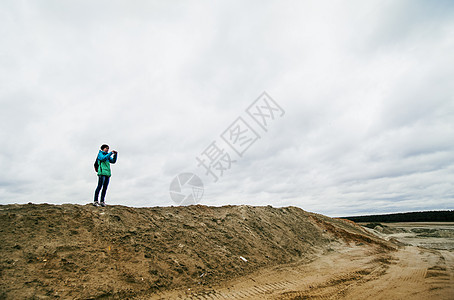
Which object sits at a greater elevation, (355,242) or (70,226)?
(70,226)

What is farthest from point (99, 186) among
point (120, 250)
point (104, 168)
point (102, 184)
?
point (120, 250)

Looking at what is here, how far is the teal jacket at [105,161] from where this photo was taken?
7.38 meters

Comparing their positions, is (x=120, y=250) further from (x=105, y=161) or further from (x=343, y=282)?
(x=343, y=282)

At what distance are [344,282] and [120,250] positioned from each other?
622 centimetres

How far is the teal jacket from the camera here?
7.38 meters

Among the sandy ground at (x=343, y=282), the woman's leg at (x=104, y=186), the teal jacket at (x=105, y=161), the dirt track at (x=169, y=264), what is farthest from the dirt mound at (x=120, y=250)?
the teal jacket at (x=105, y=161)

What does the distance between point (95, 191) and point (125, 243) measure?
2.22 metres

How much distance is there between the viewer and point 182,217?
927 cm

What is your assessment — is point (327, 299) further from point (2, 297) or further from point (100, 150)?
point (100, 150)

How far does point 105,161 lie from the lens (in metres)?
7.54

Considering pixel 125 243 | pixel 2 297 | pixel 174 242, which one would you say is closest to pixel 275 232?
pixel 174 242

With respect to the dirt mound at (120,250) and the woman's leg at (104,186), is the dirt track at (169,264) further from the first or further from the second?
the woman's leg at (104,186)

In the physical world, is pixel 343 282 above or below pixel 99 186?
below

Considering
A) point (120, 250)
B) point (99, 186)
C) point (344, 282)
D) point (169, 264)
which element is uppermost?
point (99, 186)
